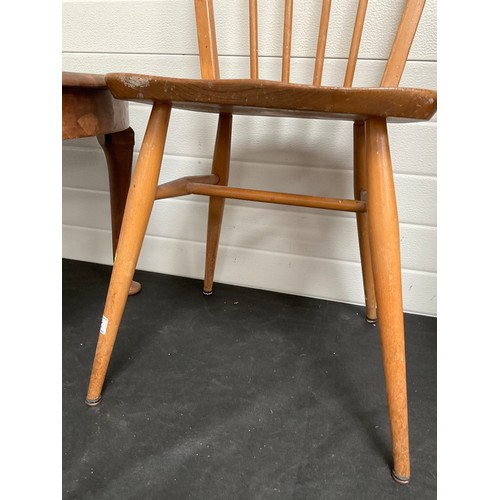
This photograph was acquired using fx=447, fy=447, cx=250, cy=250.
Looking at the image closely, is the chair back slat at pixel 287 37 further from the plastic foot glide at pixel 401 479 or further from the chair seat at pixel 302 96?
the plastic foot glide at pixel 401 479

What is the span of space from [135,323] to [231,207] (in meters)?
0.34

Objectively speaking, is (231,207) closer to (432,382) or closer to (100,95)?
(100,95)

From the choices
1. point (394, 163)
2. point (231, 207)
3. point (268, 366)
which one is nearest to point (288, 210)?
point (231, 207)

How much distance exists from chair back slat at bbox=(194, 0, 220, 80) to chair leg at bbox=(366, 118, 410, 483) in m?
0.40

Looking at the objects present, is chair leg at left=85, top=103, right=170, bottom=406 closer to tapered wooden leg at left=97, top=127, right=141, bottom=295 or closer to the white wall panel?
tapered wooden leg at left=97, top=127, right=141, bottom=295

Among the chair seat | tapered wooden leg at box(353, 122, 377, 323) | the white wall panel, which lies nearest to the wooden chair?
the chair seat

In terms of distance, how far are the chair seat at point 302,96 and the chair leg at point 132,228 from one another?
0.20 feet

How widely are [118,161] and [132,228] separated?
0.32 m

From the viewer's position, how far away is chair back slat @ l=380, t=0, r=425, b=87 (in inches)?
28.2

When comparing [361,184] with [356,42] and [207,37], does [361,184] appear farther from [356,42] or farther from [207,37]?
[207,37]

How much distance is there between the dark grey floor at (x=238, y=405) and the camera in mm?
477

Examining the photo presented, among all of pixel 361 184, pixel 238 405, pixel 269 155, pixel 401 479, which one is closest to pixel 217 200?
pixel 269 155

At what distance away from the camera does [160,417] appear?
0.57 meters
